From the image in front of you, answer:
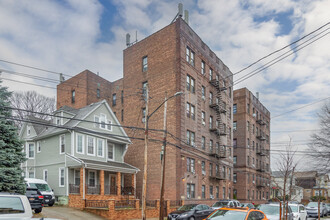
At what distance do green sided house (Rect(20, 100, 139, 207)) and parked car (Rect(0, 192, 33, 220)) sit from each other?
1557cm

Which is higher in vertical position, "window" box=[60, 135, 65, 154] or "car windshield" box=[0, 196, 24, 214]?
"window" box=[60, 135, 65, 154]

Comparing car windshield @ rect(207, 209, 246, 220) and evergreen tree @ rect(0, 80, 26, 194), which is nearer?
car windshield @ rect(207, 209, 246, 220)

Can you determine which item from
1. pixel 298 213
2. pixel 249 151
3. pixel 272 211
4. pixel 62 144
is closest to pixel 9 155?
pixel 62 144

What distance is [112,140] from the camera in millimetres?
31250

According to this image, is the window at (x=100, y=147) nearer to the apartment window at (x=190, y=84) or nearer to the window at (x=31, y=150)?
the window at (x=31, y=150)

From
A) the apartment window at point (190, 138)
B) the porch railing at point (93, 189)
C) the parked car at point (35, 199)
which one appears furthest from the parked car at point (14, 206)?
the apartment window at point (190, 138)

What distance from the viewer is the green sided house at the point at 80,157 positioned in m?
26.4

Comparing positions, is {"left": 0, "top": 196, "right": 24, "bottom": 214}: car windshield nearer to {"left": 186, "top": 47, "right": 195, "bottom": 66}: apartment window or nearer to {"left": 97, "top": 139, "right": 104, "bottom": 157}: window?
{"left": 97, "top": 139, "right": 104, "bottom": 157}: window

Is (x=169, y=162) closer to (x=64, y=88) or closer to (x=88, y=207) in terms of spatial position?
(x=88, y=207)

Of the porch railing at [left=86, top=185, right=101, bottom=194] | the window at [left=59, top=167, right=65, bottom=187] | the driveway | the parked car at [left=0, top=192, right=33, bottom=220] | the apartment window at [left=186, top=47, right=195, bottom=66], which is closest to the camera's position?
the parked car at [left=0, top=192, right=33, bottom=220]

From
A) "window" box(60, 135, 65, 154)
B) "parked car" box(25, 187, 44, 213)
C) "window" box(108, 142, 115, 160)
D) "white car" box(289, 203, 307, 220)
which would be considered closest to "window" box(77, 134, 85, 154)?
"window" box(60, 135, 65, 154)

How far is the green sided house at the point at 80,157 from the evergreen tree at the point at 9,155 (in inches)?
267

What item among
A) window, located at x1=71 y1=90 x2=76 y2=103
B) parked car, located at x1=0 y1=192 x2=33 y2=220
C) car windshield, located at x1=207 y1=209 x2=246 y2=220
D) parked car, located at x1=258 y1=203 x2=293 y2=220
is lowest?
parked car, located at x1=258 y1=203 x2=293 y2=220

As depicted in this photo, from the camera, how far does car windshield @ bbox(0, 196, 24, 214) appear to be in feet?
27.2
